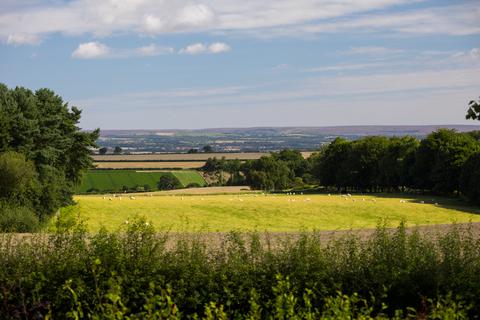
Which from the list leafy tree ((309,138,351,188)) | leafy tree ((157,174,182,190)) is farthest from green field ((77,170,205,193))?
leafy tree ((309,138,351,188))

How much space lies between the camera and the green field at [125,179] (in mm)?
146750

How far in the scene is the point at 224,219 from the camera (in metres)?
59.3

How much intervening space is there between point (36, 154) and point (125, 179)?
10195 cm

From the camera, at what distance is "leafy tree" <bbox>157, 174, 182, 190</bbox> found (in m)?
156

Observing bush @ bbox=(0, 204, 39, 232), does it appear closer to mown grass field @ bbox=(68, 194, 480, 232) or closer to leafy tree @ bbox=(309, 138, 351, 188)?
mown grass field @ bbox=(68, 194, 480, 232)

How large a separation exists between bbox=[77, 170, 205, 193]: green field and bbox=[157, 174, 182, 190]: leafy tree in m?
1.03

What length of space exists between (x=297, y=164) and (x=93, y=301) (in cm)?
16334

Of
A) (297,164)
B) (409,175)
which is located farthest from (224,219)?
(297,164)

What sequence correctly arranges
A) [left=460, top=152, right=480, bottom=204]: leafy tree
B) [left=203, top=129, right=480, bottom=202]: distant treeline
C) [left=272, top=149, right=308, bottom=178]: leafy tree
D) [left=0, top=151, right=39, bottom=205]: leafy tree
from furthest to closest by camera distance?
[left=272, top=149, right=308, bottom=178]: leafy tree < [left=203, top=129, right=480, bottom=202]: distant treeline < [left=460, top=152, right=480, bottom=204]: leafy tree < [left=0, top=151, right=39, bottom=205]: leafy tree

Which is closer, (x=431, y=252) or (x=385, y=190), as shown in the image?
(x=431, y=252)

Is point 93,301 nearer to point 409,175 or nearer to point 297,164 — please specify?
point 409,175

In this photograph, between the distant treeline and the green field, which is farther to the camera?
the green field

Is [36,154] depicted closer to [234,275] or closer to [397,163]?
[234,275]

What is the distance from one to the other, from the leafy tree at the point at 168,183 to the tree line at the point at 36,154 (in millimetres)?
82177
